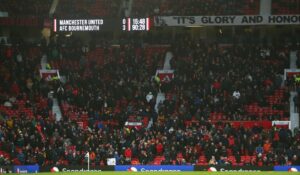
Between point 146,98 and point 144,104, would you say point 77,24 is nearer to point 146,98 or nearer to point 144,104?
point 144,104

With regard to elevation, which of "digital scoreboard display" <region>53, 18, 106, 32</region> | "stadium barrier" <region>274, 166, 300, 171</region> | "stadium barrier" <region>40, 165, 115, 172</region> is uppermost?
"digital scoreboard display" <region>53, 18, 106, 32</region>

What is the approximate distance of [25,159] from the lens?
43781 mm

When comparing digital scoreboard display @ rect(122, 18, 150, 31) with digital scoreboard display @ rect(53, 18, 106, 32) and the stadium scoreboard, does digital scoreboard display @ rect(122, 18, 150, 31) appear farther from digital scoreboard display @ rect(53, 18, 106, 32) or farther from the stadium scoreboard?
digital scoreboard display @ rect(53, 18, 106, 32)

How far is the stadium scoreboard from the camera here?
45156mm

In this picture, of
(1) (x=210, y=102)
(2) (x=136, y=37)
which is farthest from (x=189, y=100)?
(2) (x=136, y=37)

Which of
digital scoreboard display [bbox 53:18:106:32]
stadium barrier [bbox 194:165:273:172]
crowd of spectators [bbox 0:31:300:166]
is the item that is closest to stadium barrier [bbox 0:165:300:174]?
stadium barrier [bbox 194:165:273:172]

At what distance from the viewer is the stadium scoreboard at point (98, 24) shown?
45.2 metres

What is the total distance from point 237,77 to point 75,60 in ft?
36.1

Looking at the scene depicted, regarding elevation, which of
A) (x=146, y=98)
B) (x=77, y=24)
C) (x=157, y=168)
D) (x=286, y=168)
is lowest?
(x=157, y=168)

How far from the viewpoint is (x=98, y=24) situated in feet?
149

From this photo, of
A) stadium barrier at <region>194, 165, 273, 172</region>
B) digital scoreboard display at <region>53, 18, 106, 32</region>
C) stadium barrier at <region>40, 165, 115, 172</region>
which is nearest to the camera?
stadium barrier at <region>194, 165, 273, 172</region>

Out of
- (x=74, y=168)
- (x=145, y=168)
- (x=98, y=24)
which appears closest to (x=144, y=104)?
(x=98, y=24)

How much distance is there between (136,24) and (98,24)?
2.12 meters

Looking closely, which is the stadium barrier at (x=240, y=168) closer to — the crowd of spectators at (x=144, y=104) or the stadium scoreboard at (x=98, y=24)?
the crowd of spectators at (x=144, y=104)
